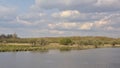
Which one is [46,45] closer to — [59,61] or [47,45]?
[47,45]

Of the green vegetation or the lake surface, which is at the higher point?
the green vegetation

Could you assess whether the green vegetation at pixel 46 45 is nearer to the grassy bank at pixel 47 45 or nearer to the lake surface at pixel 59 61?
the grassy bank at pixel 47 45

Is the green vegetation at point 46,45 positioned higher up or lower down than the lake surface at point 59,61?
higher up

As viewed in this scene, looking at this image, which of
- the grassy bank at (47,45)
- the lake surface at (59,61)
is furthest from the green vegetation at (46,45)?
the lake surface at (59,61)

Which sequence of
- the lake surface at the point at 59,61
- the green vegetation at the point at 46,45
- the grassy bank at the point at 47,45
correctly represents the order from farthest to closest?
the green vegetation at the point at 46,45 → the grassy bank at the point at 47,45 → the lake surface at the point at 59,61

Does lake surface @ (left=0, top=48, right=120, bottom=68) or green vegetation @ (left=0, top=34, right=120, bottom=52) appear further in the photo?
green vegetation @ (left=0, top=34, right=120, bottom=52)

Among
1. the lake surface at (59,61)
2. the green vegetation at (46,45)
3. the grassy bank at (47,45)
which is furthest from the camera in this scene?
the green vegetation at (46,45)

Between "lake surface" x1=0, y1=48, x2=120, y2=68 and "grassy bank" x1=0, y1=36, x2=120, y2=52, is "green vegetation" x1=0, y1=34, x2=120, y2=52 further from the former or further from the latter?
Result: "lake surface" x1=0, y1=48, x2=120, y2=68

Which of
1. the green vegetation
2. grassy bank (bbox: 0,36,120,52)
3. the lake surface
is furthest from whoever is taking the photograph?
the green vegetation

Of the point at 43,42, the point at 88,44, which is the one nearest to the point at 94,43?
the point at 88,44

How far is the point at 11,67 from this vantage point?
127ft

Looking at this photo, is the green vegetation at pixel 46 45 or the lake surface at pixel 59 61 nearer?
the lake surface at pixel 59 61

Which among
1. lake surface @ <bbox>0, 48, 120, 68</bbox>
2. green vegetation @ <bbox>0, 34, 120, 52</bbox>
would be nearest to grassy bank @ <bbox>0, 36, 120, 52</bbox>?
green vegetation @ <bbox>0, 34, 120, 52</bbox>

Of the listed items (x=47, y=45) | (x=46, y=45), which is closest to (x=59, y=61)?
Answer: (x=46, y=45)
